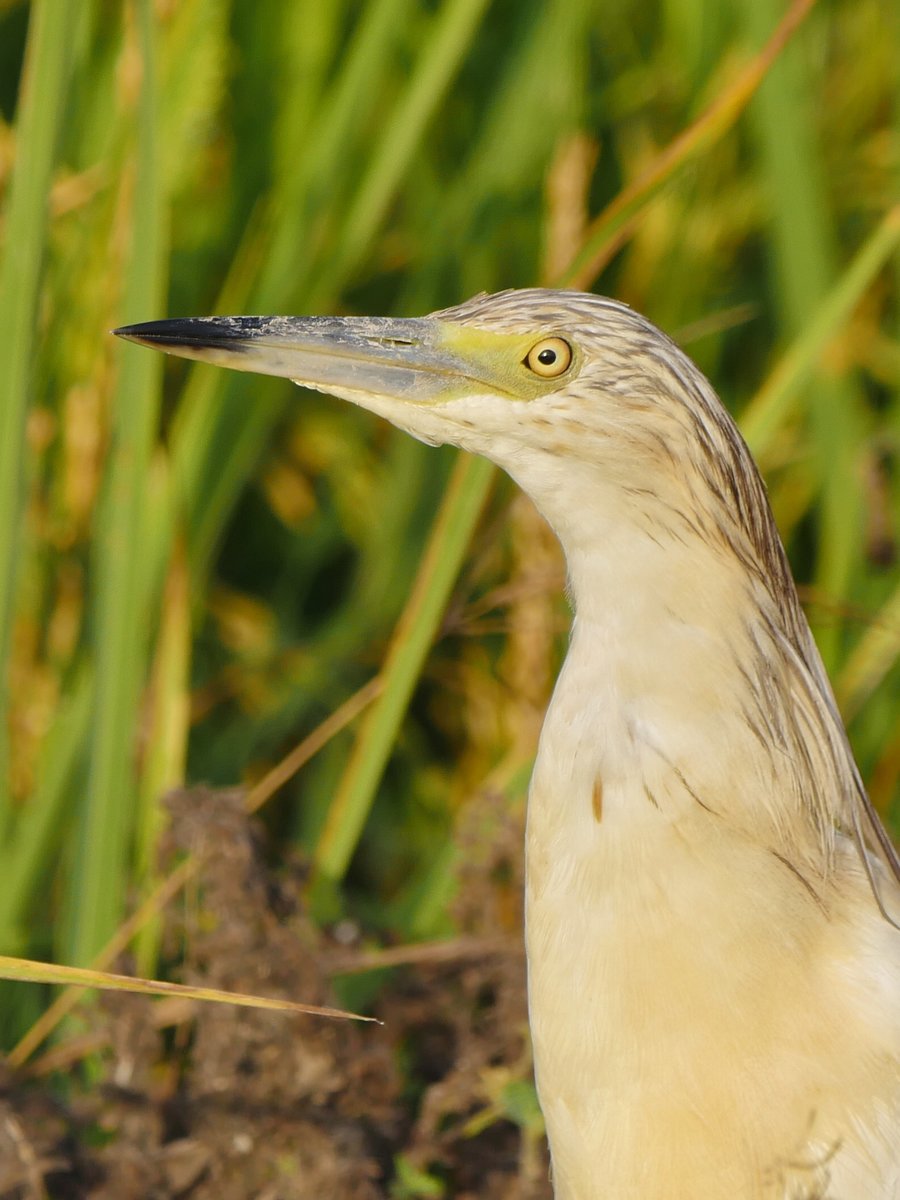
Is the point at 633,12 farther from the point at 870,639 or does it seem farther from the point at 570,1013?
the point at 570,1013

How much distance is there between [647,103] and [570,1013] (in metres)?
2.10

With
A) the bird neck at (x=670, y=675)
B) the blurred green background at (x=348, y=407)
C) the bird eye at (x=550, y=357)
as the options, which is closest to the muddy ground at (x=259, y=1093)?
the blurred green background at (x=348, y=407)

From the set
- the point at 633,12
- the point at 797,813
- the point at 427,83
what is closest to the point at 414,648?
the point at 797,813

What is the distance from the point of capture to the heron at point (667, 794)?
4.83ft

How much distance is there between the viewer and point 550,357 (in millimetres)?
1449

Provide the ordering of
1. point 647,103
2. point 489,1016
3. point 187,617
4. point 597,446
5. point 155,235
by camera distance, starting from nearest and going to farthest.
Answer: point 597,446
point 155,235
point 489,1016
point 187,617
point 647,103

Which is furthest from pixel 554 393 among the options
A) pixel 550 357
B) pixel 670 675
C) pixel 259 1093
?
pixel 259 1093

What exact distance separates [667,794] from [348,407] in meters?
1.86

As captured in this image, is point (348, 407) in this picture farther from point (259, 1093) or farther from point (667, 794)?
point (667, 794)

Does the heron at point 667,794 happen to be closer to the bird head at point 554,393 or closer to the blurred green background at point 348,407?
the bird head at point 554,393

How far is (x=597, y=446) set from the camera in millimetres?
1448

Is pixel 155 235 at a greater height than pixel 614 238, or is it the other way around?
pixel 614 238

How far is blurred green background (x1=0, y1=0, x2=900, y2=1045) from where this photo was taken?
2039 millimetres

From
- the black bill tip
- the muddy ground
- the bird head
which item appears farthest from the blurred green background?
the bird head
